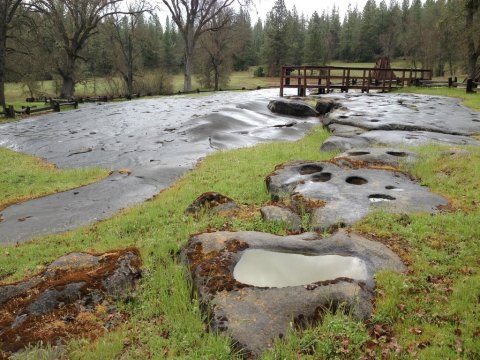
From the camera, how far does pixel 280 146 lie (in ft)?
45.6

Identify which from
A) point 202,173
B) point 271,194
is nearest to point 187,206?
point 271,194

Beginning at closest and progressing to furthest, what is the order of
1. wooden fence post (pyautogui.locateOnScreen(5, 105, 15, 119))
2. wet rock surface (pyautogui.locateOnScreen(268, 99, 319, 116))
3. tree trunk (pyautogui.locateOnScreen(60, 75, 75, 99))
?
wet rock surface (pyautogui.locateOnScreen(268, 99, 319, 116)) < wooden fence post (pyautogui.locateOnScreen(5, 105, 15, 119)) < tree trunk (pyautogui.locateOnScreen(60, 75, 75, 99))

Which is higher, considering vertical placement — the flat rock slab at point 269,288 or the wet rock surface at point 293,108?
the wet rock surface at point 293,108

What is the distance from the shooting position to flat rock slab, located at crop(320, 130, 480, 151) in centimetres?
1219

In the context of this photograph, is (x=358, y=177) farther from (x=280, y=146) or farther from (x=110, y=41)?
(x=110, y=41)

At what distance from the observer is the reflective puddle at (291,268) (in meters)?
4.85

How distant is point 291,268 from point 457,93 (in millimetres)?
28873

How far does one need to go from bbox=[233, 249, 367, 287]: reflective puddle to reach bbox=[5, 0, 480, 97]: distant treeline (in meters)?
29.8

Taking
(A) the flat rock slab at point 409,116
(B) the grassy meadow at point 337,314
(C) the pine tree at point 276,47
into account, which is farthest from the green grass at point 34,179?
(C) the pine tree at point 276,47

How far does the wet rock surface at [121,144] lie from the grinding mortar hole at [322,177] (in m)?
4.21

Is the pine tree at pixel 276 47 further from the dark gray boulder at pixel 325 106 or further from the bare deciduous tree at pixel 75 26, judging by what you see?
the dark gray boulder at pixel 325 106

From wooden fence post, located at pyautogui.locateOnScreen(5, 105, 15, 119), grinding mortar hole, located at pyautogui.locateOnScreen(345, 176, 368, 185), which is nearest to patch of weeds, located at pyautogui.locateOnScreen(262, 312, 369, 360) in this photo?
grinding mortar hole, located at pyautogui.locateOnScreen(345, 176, 368, 185)

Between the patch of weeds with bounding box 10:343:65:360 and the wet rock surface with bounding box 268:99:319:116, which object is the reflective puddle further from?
the wet rock surface with bounding box 268:99:319:116

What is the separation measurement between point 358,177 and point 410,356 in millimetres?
5231
